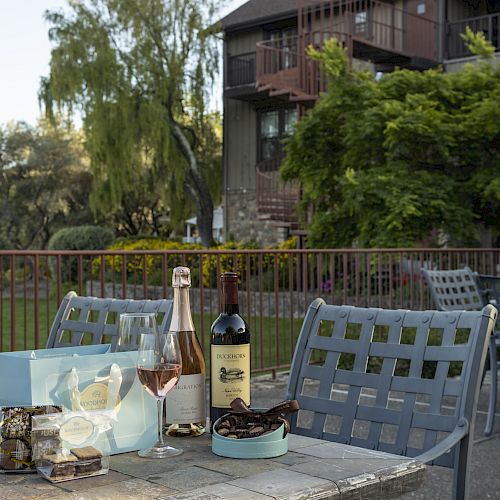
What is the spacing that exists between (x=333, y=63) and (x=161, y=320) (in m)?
12.7

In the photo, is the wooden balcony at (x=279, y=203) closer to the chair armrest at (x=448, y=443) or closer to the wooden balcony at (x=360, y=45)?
the wooden balcony at (x=360, y=45)

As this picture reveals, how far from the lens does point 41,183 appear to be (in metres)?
33.8

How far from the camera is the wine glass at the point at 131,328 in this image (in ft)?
6.55

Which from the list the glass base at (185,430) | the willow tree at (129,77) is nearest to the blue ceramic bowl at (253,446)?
the glass base at (185,430)

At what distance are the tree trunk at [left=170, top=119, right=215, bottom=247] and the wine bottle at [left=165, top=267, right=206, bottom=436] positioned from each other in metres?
23.1

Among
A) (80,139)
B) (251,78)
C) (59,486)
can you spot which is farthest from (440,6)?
(59,486)

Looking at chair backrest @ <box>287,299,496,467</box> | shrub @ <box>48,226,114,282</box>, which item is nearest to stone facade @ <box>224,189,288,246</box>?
shrub @ <box>48,226,114,282</box>

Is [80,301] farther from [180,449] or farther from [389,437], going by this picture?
[389,437]

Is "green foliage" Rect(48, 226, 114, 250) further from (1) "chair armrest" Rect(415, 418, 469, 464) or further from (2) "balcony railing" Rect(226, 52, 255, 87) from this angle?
(1) "chair armrest" Rect(415, 418, 469, 464)

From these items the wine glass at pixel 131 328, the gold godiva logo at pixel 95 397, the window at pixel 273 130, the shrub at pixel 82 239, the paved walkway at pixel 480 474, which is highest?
the window at pixel 273 130

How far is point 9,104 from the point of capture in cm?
3656

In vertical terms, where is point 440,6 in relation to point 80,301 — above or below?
above

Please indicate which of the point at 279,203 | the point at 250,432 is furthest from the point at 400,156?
the point at 250,432

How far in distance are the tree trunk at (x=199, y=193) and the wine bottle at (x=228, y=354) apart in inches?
910
